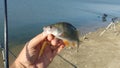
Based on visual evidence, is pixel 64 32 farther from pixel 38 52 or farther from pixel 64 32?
pixel 38 52

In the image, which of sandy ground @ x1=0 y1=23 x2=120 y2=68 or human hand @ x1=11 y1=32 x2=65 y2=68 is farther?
sandy ground @ x1=0 y1=23 x2=120 y2=68

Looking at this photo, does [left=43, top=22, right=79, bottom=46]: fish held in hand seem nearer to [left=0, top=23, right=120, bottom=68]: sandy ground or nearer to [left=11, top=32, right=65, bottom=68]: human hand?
[left=11, top=32, right=65, bottom=68]: human hand

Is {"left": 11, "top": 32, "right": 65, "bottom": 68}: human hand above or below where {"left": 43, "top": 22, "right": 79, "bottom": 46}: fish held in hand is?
below

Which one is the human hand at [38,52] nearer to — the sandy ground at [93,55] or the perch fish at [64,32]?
the perch fish at [64,32]

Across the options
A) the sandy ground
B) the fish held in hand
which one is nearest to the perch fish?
the fish held in hand

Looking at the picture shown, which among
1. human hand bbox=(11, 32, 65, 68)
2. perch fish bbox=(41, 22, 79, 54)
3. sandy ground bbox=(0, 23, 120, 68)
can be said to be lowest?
sandy ground bbox=(0, 23, 120, 68)

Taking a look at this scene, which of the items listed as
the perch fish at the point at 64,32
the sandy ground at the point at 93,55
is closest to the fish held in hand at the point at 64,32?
the perch fish at the point at 64,32
